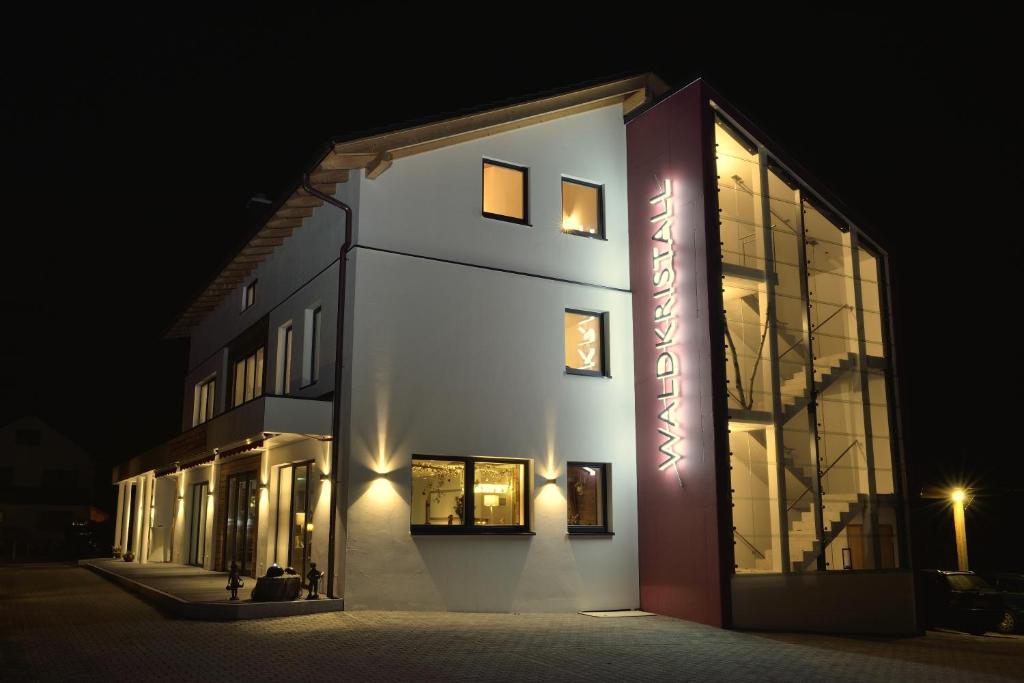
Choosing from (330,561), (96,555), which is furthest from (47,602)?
(96,555)

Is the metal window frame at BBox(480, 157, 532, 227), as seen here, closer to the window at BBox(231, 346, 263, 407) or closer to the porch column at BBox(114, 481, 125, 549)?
the window at BBox(231, 346, 263, 407)

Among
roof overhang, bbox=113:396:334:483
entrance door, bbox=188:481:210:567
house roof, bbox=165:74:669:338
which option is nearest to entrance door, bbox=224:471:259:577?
roof overhang, bbox=113:396:334:483

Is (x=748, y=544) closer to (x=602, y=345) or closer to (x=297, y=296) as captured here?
(x=602, y=345)

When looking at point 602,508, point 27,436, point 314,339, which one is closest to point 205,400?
point 314,339

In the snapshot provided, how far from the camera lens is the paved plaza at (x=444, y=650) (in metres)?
8.60

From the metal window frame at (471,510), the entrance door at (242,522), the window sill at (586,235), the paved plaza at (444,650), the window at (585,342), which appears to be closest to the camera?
the paved plaza at (444,650)

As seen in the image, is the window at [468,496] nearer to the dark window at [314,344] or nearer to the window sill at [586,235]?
the dark window at [314,344]

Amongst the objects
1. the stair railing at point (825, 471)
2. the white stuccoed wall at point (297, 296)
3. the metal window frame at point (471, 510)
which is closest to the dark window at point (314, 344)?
the white stuccoed wall at point (297, 296)

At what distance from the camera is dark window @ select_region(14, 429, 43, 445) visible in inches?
2237

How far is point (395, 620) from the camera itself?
12203 millimetres

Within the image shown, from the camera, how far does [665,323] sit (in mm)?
15008

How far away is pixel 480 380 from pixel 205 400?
14.0 meters

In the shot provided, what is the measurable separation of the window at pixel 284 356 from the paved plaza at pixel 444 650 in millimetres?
5467

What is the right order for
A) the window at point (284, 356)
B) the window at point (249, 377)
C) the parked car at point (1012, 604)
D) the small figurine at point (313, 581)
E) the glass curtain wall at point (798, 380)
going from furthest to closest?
1. the window at point (249, 377)
2. the parked car at point (1012, 604)
3. the window at point (284, 356)
4. the glass curtain wall at point (798, 380)
5. the small figurine at point (313, 581)
